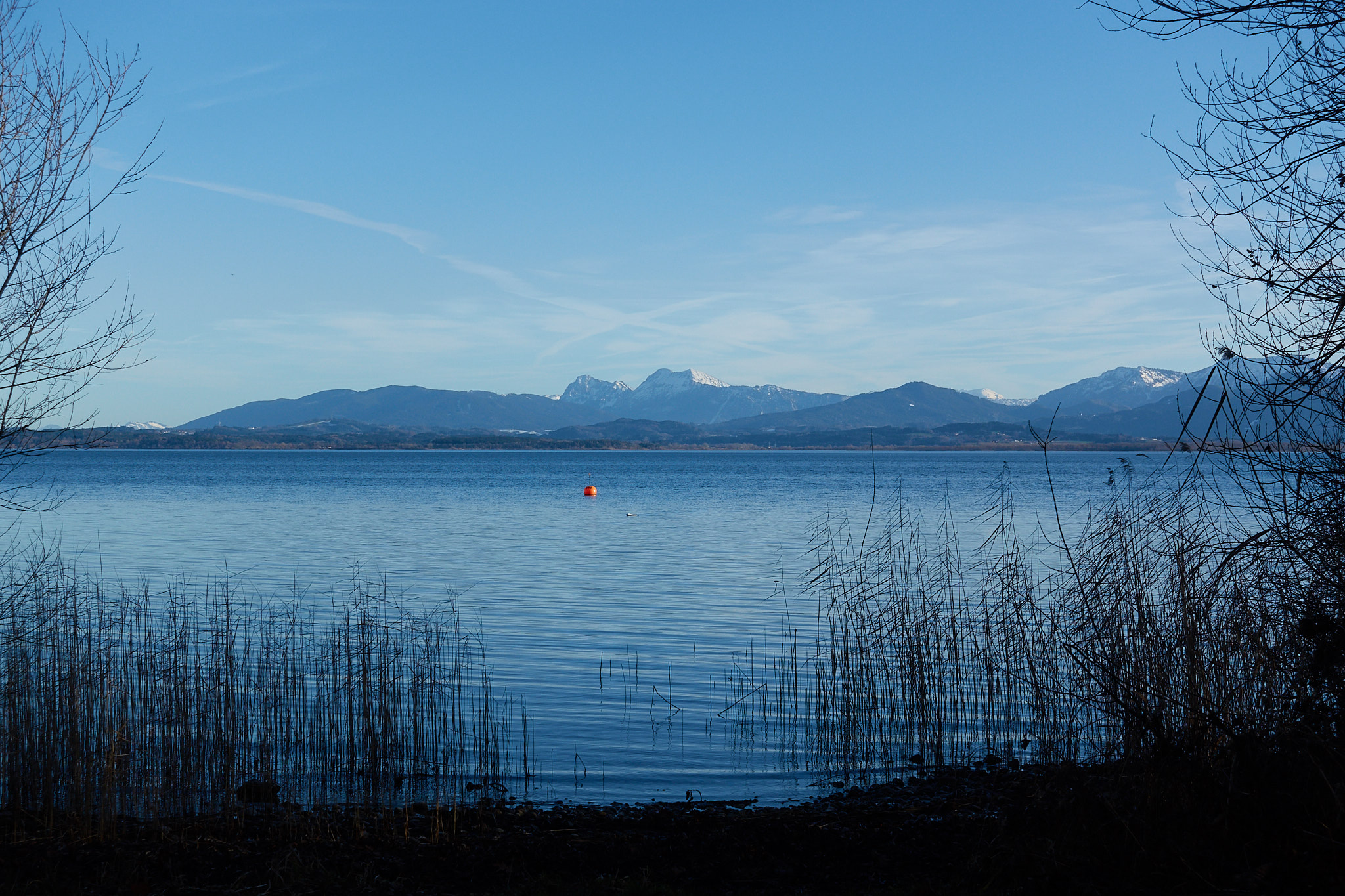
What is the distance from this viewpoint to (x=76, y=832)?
7.96 metres

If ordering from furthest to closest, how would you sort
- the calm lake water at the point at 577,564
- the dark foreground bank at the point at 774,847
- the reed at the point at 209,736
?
the calm lake water at the point at 577,564 → the reed at the point at 209,736 → the dark foreground bank at the point at 774,847

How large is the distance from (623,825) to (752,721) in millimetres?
4809

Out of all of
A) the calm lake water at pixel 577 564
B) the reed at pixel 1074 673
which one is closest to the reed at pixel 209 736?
the calm lake water at pixel 577 564

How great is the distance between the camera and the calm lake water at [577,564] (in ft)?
39.9

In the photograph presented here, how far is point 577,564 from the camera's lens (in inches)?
1227

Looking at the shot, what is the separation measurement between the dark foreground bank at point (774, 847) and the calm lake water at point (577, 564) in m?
1.90

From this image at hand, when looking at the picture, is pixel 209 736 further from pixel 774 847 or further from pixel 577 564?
pixel 577 564

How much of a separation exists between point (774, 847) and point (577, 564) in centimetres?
2376

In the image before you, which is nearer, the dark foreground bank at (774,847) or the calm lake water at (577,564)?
the dark foreground bank at (774,847)

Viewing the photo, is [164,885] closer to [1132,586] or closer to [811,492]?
[1132,586]

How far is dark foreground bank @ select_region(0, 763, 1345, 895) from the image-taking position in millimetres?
5695

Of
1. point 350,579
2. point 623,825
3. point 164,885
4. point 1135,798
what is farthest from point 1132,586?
point 350,579

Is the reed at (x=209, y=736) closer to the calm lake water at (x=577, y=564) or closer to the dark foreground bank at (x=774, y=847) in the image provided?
the dark foreground bank at (x=774, y=847)

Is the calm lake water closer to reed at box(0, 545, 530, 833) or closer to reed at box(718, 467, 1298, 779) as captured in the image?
reed at box(718, 467, 1298, 779)
